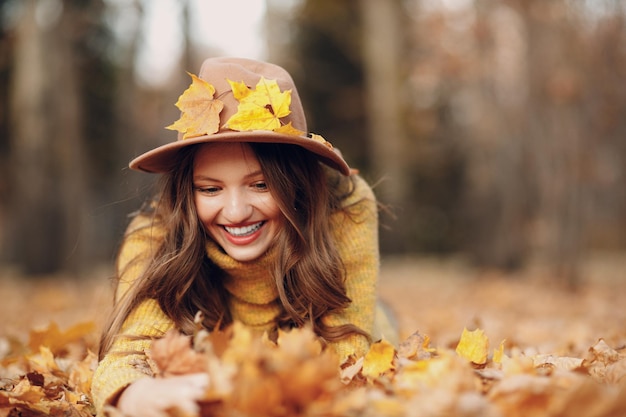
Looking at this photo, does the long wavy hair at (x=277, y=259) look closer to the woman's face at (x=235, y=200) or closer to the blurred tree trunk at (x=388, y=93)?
the woman's face at (x=235, y=200)

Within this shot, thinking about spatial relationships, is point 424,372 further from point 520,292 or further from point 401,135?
point 401,135

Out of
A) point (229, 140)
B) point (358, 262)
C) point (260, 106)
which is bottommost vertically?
point (358, 262)

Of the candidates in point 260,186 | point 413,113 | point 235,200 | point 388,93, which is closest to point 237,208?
point 235,200

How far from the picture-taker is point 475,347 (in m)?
1.85

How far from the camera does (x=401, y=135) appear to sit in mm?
13242

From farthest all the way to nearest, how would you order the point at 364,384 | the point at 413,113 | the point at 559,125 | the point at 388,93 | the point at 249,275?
the point at 413,113, the point at 388,93, the point at 559,125, the point at 249,275, the point at 364,384

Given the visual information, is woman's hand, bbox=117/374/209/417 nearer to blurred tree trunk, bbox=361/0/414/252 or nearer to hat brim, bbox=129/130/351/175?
hat brim, bbox=129/130/351/175

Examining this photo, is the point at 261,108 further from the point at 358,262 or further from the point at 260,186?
the point at 358,262

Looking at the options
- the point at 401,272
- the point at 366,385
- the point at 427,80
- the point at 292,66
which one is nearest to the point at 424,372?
the point at 366,385

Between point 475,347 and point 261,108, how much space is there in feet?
3.20

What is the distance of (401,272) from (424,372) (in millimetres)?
8983

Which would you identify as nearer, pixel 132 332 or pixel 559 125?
pixel 132 332

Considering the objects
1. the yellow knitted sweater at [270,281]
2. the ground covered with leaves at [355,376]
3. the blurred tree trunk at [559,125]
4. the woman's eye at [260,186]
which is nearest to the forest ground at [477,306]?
the ground covered with leaves at [355,376]

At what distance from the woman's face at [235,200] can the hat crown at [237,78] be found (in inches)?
4.2
